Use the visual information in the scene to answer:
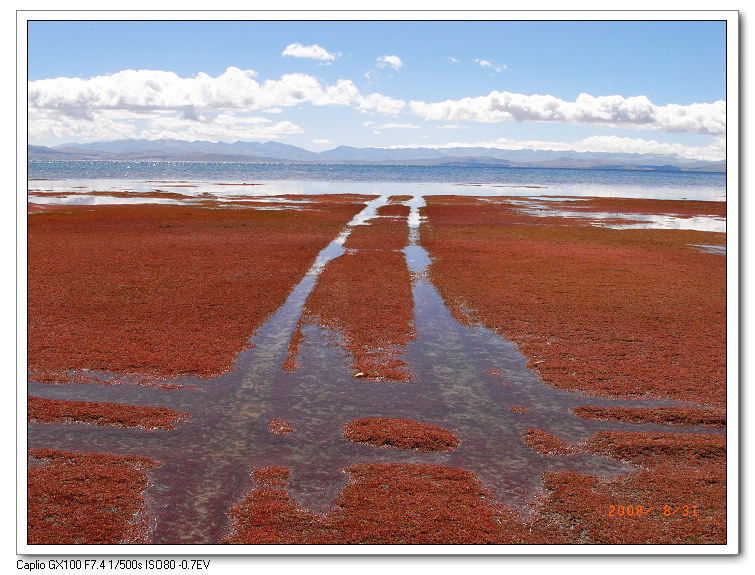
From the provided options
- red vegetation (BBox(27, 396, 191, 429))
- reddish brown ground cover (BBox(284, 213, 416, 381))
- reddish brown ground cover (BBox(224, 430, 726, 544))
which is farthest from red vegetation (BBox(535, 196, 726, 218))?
red vegetation (BBox(27, 396, 191, 429))

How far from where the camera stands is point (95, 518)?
35.2ft

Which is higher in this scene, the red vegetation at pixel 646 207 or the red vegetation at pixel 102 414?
the red vegetation at pixel 646 207

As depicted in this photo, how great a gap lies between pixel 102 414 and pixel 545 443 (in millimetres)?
11039

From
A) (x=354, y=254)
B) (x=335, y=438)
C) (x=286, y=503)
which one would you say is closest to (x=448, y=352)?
(x=335, y=438)

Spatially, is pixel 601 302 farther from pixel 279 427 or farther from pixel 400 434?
pixel 279 427

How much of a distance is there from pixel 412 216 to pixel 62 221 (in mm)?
37184

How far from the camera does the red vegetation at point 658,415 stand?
15836 millimetres

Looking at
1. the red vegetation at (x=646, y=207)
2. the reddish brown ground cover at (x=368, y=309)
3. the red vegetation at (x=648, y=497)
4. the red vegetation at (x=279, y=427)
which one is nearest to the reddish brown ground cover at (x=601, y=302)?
the reddish brown ground cover at (x=368, y=309)

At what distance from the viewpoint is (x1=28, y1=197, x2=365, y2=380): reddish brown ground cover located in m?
20.4

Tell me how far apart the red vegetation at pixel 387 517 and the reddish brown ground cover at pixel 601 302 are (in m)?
7.96

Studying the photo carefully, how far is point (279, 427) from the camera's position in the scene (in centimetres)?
1501

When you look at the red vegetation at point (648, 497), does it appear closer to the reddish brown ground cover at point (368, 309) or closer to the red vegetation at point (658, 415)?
the red vegetation at point (658, 415)

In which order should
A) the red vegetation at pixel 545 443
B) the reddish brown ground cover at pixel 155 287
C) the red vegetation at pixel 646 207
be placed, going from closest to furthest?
the red vegetation at pixel 545 443 → the reddish brown ground cover at pixel 155 287 → the red vegetation at pixel 646 207
